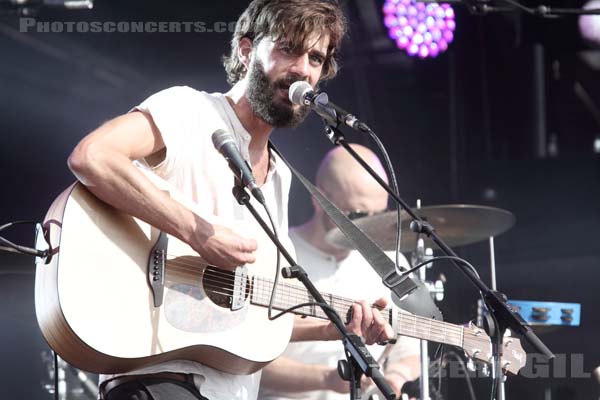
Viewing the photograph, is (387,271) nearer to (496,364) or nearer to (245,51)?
(496,364)

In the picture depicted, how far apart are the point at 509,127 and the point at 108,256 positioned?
5.15 meters

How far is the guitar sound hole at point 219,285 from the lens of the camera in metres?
3.02

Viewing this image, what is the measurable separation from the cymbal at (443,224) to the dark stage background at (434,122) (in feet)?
1.59

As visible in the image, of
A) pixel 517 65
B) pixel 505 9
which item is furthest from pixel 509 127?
pixel 505 9

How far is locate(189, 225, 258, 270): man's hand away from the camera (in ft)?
9.50

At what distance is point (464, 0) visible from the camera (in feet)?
14.8

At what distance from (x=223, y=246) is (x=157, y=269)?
0.77ft

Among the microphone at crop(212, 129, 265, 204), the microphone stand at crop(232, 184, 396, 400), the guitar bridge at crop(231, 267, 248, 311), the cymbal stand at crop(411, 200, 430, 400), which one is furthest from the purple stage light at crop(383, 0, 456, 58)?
the microphone stand at crop(232, 184, 396, 400)

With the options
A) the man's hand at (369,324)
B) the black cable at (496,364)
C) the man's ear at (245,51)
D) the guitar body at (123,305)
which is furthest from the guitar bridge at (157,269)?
the black cable at (496,364)

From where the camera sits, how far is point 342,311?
3.32 m

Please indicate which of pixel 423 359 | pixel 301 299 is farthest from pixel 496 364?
pixel 423 359

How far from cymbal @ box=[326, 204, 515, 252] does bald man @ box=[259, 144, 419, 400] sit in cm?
18

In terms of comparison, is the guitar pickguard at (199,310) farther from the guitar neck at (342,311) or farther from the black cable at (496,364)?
the black cable at (496,364)

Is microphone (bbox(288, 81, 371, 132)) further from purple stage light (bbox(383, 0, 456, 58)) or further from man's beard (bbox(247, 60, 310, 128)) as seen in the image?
purple stage light (bbox(383, 0, 456, 58))
